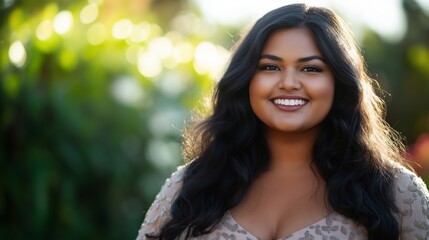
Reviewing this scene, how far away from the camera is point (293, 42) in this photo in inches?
165

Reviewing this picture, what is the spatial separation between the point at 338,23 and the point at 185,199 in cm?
87

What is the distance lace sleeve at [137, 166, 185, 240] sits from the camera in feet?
14.5

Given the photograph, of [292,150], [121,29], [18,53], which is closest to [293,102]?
[292,150]

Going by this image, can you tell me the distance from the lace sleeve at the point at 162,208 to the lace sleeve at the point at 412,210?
852 millimetres

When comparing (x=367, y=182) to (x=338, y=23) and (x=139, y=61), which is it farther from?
(x=139, y=61)

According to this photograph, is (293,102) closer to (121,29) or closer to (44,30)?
(44,30)

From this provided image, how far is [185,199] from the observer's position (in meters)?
4.32

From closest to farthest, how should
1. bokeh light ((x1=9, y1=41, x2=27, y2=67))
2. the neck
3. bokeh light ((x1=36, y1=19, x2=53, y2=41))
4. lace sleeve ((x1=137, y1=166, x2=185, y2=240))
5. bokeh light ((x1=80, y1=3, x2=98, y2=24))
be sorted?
the neck < lace sleeve ((x1=137, y1=166, x2=185, y2=240)) < bokeh light ((x1=9, y1=41, x2=27, y2=67)) < bokeh light ((x1=36, y1=19, x2=53, y2=41)) < bokeh light ((x1=80, y1=3, x2=98, y2=24))

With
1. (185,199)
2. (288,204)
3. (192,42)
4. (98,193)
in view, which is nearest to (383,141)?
(288,204)

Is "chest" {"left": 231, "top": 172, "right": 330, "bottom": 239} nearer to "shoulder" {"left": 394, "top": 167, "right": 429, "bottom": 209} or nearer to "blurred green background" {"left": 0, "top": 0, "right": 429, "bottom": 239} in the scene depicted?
"shoulder" {"left": 394, "top": 167, "right": 429, "bottom": 209}

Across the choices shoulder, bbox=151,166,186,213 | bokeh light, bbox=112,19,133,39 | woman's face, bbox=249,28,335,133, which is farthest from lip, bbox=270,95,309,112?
bokeh light, bbox=112,19,133,39

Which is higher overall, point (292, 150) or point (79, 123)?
A: point (292, 150)

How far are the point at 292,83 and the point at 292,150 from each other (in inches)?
12.5

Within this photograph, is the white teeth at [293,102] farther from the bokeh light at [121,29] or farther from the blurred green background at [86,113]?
the bokeh light at [121,29]
